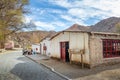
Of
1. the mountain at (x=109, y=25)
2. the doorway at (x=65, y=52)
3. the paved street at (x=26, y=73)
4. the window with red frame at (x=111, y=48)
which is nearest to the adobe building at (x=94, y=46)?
the window with red frame at (x=111, y=48)

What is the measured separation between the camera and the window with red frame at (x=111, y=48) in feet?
61.3

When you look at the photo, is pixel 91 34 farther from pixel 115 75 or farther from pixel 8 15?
pixel 8 15

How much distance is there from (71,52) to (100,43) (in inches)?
121

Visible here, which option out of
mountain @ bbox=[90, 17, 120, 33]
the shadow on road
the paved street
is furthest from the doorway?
mountain @ bbox=[90, 17, 120, 33]

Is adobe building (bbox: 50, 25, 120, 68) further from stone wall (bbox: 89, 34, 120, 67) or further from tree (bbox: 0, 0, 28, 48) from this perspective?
tree (bbox: 0, 0, 28, 48)

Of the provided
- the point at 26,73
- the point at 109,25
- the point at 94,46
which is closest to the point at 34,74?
the point at 26,73

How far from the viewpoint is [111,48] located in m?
19.4

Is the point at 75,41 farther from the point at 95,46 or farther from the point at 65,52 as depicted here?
the point at 65,52

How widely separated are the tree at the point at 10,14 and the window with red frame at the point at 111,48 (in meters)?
8.65

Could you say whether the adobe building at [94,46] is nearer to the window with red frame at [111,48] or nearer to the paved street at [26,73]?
the window with red frame at [111,48]

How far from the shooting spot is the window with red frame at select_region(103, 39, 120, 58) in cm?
1869

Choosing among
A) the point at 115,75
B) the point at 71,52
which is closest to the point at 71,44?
the point at 71,52

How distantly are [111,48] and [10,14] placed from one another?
1102 centimetres

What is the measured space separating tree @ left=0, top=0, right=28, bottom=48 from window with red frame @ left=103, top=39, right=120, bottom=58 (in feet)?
28.4
